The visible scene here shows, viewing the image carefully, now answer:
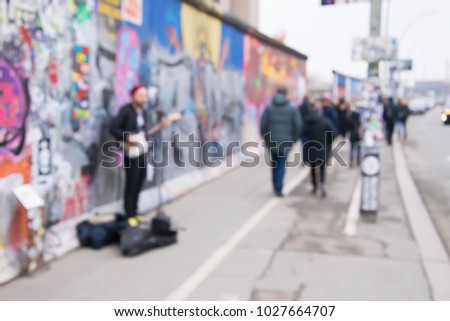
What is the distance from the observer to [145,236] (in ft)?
17.7

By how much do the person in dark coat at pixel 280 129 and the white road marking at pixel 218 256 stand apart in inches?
25.1

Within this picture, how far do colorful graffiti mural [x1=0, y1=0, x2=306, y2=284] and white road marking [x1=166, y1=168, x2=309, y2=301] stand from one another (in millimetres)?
1467

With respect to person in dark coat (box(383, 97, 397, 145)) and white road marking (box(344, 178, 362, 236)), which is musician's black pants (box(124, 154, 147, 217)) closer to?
white road marking (box(344, 178, 362, 236))

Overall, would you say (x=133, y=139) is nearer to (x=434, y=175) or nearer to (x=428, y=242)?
(x=428, y=242)

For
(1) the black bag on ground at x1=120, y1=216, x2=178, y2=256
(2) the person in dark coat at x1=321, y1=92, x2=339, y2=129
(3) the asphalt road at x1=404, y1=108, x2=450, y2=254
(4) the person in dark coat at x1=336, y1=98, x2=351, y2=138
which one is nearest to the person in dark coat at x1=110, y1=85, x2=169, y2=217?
(1) the black bag on ground at x1=120, y1=216, x2=178, y2=256

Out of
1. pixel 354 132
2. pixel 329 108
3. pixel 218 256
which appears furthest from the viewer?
pixel 354 132

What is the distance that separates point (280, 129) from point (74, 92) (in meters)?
3.85

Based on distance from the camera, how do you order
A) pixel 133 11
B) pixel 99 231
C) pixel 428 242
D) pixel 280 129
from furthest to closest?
pixel 280 129, pixel 133 11, pixel 428 242, pixel 99 231

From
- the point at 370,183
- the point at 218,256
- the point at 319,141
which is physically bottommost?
the point at 218,256

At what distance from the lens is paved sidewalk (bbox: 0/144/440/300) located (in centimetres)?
429

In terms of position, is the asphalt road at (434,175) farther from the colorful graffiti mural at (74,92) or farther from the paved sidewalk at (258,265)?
the colorful graffiti mural at (74,92)

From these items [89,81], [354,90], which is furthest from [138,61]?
[354,90]

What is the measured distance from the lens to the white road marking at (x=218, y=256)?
429 cm

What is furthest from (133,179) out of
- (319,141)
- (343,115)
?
(343,115)
